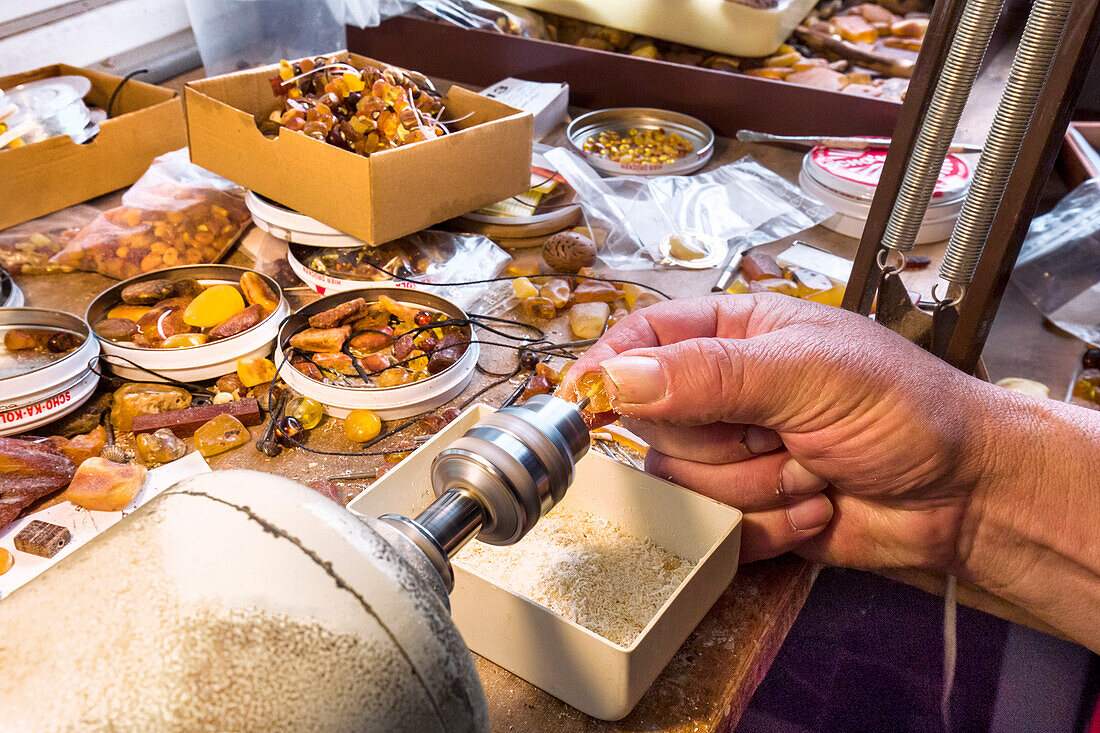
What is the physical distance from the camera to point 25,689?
0.37 m

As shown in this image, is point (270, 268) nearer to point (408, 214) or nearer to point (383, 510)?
point (408, 214)

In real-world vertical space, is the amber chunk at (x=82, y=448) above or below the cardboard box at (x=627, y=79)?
below

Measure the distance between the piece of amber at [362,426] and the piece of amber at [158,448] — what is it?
20cm

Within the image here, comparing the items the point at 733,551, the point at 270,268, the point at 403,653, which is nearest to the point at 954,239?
the point at 733,551

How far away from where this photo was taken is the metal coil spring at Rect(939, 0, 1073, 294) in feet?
2.37

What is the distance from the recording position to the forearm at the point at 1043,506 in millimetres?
771

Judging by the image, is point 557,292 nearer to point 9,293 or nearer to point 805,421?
point 805,421

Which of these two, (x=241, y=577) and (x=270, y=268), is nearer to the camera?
(x=241, y=577)

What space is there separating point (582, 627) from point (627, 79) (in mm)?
1712

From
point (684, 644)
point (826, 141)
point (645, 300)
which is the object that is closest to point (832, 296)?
point (645, 300)

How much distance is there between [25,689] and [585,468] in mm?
546

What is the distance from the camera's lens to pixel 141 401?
1.03m

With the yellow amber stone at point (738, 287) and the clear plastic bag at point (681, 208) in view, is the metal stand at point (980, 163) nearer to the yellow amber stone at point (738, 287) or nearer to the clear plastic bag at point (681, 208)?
the yellow amber stone at point (738, 287)

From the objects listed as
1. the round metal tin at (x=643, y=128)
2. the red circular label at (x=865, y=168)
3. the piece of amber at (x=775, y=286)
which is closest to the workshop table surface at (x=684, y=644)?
the piece of amber at (x=775, y=286)
